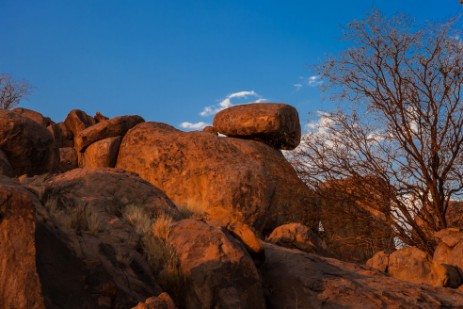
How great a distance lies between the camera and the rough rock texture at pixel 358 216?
1243 centimetres

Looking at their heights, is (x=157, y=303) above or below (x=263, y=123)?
below

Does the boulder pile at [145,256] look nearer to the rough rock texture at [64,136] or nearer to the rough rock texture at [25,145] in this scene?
the rough rock texture at [25,145]

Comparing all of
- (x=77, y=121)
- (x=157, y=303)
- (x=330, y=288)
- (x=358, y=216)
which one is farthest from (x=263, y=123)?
(x=157, y=303)

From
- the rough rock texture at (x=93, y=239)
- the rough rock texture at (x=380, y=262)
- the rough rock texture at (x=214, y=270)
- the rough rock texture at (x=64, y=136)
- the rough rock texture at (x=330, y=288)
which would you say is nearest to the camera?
the rough rock texture at (x=93, y=239)

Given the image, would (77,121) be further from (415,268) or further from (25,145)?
(415,268)

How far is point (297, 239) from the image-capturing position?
30.6 ft

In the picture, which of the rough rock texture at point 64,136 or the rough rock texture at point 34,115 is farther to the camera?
the rough rock texture at point 34,115

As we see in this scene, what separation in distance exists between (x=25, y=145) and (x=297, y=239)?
7.53 metres

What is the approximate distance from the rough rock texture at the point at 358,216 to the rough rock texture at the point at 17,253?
9391 millimetres

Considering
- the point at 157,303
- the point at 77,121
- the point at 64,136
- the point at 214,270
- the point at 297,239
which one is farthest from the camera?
the point at 64,136

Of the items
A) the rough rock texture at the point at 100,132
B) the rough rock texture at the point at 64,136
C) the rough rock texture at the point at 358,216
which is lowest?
the rough rock texture at the point at 358,216

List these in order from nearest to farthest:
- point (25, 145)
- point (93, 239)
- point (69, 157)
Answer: point (93, 239)
point (25, 145)
point (69, 157)

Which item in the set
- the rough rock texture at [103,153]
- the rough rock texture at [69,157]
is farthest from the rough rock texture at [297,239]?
the rough rock texture at [69,157]

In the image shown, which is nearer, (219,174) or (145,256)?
(145,256)
